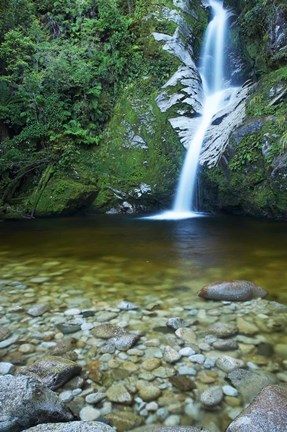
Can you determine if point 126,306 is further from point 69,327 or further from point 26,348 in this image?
point 26,348

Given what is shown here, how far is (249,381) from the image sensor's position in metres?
2.26

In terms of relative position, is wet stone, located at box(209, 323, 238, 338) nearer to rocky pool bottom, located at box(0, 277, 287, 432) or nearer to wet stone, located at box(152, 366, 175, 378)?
rocky pool bottom, located at box(0, 277, 287, 432)

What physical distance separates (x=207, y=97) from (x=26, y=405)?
12149mm

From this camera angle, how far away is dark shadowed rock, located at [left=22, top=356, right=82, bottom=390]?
7.32ft

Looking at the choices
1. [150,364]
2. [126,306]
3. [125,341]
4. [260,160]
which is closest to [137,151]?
[260,160]

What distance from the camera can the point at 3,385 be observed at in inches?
70.3

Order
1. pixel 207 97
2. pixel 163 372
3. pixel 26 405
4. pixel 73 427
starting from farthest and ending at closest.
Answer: pixel 207 97
pixel 163 372
pixel 26 405
pixel 73 427

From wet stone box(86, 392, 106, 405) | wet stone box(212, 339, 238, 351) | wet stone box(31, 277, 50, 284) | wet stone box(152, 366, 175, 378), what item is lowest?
wet stone box(86, 392, 106, 405)

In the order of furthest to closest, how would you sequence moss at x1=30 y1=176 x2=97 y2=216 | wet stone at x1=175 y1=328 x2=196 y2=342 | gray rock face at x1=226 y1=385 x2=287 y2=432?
moss at x1=30 y1=176 x2=97 y2=216 → wet stone at x1=175 y1=328 x2=196 y2=342 → gray rock face at x1=226 y1=385 x2=287 y2=432

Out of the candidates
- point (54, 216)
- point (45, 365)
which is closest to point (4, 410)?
point (45, 365)

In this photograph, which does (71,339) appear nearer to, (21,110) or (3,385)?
(3,385)

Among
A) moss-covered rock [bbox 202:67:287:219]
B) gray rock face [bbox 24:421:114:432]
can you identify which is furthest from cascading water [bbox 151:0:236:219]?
gray rock face [bbox 24:421:114:432]

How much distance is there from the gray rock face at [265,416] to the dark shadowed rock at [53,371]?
1.09 metres

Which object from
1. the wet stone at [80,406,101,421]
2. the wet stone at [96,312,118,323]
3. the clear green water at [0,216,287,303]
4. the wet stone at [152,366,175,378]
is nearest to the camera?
the wet stone at [80,406,101,421]
